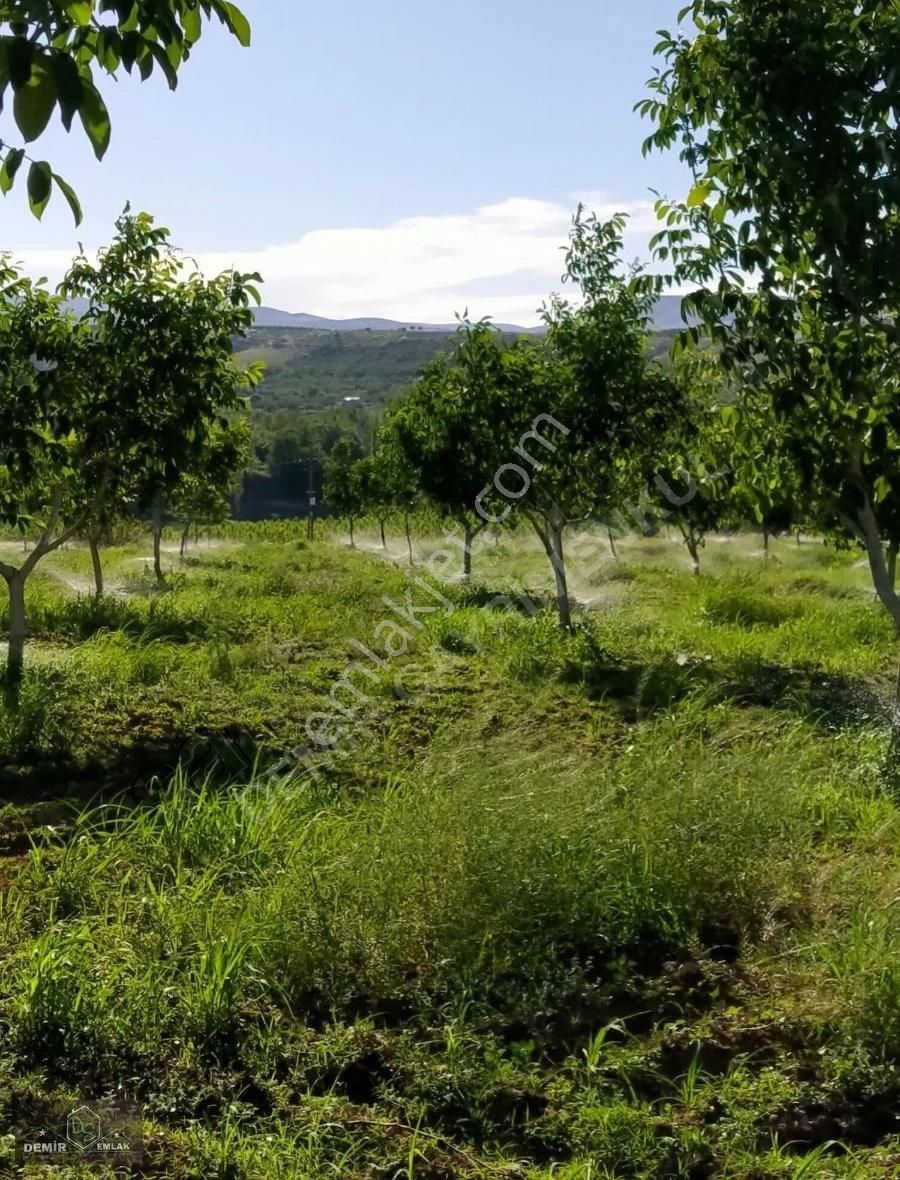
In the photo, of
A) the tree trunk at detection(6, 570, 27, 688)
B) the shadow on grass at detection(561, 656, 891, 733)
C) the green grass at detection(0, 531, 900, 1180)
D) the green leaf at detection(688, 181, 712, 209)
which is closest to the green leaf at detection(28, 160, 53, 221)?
the green grass at detection(0, 531, 900, 1180)

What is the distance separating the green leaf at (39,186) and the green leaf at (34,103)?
0.52 ft

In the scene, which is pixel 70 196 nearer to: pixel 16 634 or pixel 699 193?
pixel 699 193

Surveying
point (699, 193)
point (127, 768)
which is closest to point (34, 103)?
point (699, 193)

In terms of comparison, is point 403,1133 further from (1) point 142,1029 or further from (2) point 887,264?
(2) point 887,264

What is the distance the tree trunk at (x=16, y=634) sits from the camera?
7.87 m

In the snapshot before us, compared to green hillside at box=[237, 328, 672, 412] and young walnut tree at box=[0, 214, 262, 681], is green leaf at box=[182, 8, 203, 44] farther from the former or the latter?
green hillside at box=[237, 328, 672, 412]

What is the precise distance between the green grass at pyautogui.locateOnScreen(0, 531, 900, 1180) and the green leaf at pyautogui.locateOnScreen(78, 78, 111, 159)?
2376 mm

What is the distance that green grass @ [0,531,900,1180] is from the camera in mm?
2994

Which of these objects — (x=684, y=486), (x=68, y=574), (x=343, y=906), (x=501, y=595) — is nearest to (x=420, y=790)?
(x=343, y=906)

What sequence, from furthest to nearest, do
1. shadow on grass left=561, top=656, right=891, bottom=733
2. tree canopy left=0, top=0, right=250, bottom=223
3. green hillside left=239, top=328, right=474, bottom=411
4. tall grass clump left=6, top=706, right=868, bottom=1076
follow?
green hillside left=239, top=328, right=474, bottom=411 < shadow on grass left=561, top=656, right=891, bottom=733 < tall grass clump left=6, top=706, right=868, bottom=1076 < tree canopy left=0, top=0, right=250, bottom=223

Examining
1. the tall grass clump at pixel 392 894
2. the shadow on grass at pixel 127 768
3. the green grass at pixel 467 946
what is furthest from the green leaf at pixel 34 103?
the shadow on grass at pixel 127 768

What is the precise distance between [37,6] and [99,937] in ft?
10.1

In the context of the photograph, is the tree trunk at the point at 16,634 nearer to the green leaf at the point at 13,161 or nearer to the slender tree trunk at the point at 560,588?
the slender tree trunk at the point at 560,588

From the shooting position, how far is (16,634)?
816 cm
